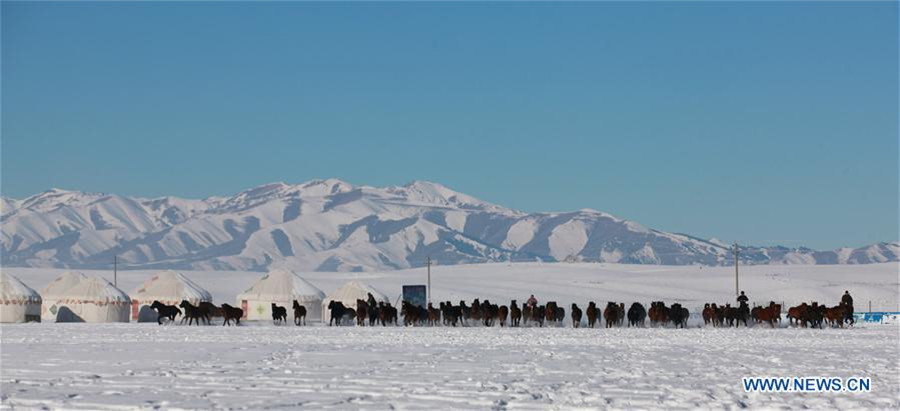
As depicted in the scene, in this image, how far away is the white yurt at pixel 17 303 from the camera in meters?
55.1

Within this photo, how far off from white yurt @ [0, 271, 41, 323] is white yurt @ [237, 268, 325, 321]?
907cm

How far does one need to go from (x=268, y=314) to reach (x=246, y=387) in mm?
43823

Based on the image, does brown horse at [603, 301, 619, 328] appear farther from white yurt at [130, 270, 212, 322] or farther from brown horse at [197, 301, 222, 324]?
white yurt at [130, 270, 212, 322]

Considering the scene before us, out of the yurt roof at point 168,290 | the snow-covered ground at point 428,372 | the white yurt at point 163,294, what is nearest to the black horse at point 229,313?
the white yurt at point 163,294

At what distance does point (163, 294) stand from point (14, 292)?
7299mm

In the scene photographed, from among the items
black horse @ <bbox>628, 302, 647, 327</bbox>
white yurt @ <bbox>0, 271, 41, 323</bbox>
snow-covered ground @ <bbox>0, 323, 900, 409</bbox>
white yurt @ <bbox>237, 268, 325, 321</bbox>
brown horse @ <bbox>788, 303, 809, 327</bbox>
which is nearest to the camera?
snow-covered ground @ <bbox>0, 323, 900, 409</bbox>

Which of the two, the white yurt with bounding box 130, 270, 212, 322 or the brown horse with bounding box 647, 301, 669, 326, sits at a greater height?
the white yurt with bounding box 130, 270, 212, 322

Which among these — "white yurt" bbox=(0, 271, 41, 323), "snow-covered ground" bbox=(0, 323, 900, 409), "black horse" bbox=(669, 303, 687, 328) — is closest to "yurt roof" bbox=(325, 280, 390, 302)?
"white yurt" bbox=(0, 271, 41, 323)

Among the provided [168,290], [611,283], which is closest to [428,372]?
[168,290]

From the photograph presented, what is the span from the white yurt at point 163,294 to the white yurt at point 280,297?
219cm

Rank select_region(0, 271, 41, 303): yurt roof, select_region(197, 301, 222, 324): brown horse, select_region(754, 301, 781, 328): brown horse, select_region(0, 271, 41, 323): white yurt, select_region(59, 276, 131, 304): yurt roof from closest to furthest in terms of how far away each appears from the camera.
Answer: select_region(754, 301, 781, 328): brown horse < select_region(197, 301, 222, 324): brown horse < select_region(0, 271, 41, 323): white yurt < select_region(0, 271, 41, 303): yurt roof < select_region(59, 276, 131, 304): yurt roof

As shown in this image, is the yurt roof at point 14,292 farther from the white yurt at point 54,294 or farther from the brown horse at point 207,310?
the brown horse at point 207,310

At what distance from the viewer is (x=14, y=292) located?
55656 millimetres

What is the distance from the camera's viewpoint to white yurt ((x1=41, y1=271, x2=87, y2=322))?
191 ft
